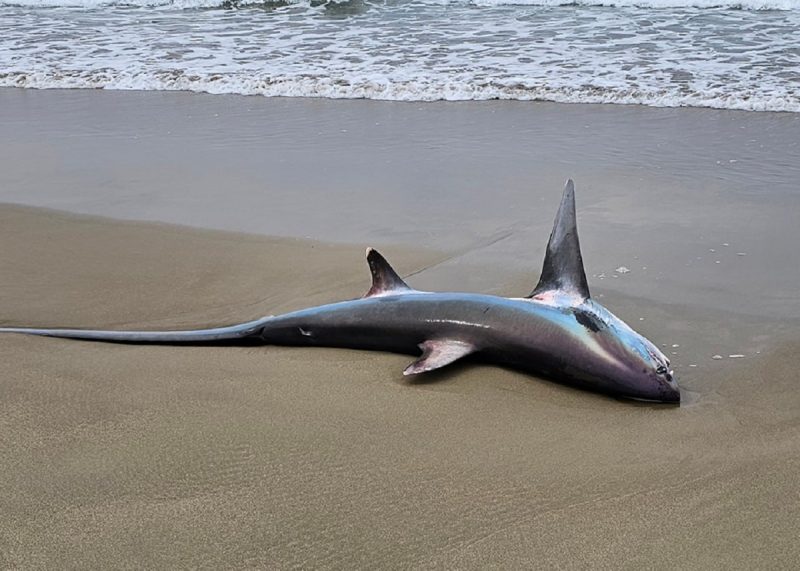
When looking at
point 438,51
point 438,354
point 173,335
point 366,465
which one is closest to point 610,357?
point 438,354

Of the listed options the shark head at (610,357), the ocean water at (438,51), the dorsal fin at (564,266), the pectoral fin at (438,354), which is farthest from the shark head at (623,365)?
the ocean water at (438,51)

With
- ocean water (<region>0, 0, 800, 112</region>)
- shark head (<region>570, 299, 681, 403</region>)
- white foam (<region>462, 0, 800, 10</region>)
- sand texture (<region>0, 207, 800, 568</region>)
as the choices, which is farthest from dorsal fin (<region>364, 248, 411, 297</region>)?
white foam (<region>462, 0, 800, 10</region>)

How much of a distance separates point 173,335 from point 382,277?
3.14 ft

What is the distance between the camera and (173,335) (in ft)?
13.3

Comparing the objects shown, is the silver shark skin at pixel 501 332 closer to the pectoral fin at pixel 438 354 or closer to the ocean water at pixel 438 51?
the pectoral fin at pixel 438 354

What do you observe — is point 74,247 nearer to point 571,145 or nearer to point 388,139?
point 388,139

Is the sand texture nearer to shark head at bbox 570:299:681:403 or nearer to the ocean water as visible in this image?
shark head at bbox 570:299:681:403

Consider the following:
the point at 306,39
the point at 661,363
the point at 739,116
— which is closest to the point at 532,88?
the point at 739,116

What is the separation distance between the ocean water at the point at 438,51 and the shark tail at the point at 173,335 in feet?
19.0

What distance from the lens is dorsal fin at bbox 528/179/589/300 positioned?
146 inches

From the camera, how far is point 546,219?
5727 mm

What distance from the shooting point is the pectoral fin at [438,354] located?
350 cm

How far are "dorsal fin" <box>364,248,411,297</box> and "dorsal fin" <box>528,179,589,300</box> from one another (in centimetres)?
58

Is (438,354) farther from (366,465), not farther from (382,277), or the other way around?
(366,465)
